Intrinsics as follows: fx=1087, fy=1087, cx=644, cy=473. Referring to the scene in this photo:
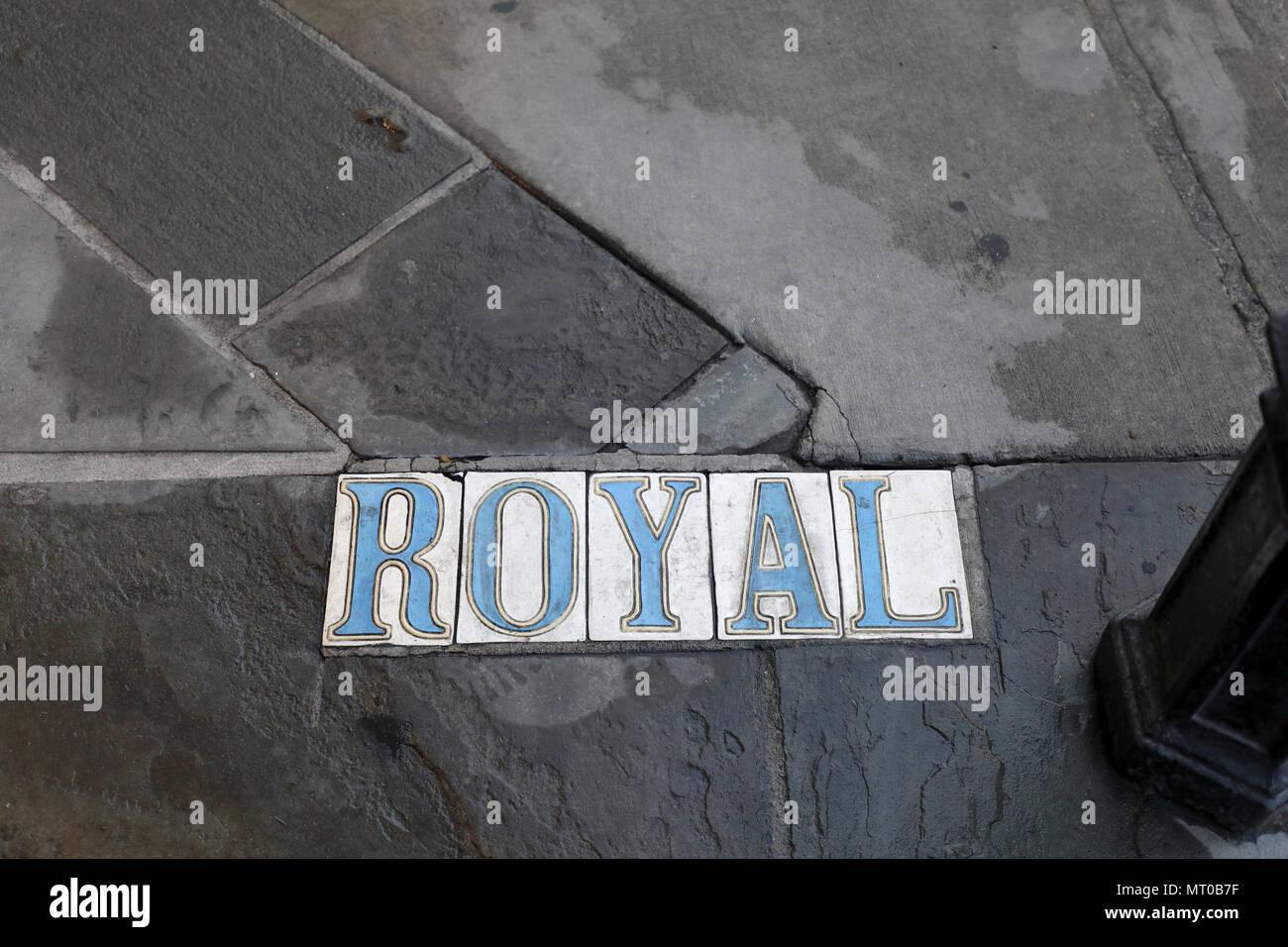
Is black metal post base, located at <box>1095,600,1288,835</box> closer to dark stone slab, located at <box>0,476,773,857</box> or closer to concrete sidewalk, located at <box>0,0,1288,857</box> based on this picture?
concrete sidewalk, located at <box>0,0,1288,857</box>

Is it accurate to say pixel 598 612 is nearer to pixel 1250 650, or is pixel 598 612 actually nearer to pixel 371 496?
pixel 371 496

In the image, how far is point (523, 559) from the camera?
2.72 m

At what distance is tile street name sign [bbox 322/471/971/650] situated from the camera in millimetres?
2660

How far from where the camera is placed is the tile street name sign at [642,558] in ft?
8.73

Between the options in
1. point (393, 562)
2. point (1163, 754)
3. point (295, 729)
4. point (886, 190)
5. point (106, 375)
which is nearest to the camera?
point (1163, 754)

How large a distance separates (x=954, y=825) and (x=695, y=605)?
2.54 feet

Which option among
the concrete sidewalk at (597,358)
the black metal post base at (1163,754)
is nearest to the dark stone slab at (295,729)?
the concrete sidewalk at (597,358)

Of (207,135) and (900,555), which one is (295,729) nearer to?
(900,555)

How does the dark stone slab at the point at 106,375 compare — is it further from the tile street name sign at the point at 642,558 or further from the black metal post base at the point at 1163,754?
the black metal post base at the point at 1163,754

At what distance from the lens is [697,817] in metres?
2.45

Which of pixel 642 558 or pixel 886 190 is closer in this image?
pixel 642 558

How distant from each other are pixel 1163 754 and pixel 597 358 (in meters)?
1.73

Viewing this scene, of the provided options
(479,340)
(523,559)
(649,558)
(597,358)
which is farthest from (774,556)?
(479,340)
